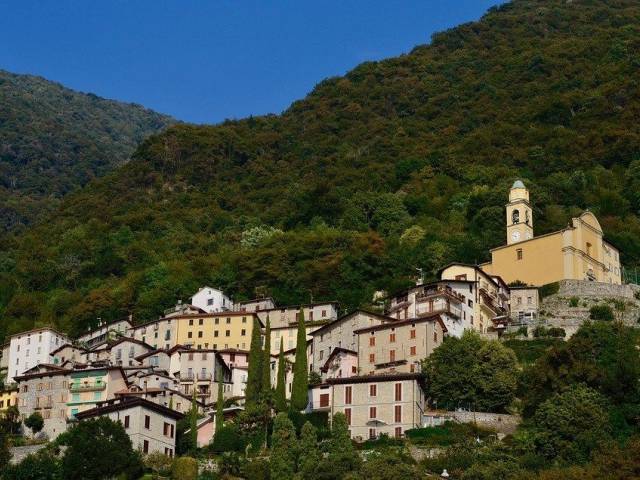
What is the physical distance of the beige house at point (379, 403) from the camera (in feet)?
209

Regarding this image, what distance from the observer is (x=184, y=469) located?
5881cm

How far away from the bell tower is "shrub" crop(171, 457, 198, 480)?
141 ft

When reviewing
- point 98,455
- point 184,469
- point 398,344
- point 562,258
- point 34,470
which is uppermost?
point 562,258

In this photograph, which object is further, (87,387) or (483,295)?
(483,295)

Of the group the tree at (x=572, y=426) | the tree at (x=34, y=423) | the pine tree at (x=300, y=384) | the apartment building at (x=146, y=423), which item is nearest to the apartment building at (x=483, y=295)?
the pine tree at (x=300, y=384)

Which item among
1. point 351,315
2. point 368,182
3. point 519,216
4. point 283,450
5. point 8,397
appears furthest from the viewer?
point 368,182

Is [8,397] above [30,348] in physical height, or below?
below

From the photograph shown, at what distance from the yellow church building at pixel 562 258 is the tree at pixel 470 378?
2368 cm

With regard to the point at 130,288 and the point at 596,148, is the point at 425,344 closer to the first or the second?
the point at 130,288

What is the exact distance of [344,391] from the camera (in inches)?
2594

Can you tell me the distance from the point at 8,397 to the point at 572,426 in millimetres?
41748

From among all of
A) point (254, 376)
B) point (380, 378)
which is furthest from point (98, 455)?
point (380, 378)

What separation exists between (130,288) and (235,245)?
1606 centimetres

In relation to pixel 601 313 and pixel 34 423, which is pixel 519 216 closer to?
pixel 601 313
